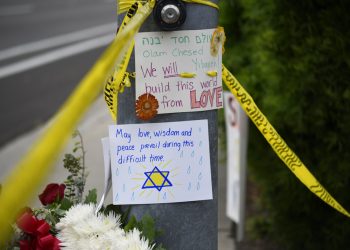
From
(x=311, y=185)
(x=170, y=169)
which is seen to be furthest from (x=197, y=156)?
(x=311, y=185)

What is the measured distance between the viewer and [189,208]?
2146mm

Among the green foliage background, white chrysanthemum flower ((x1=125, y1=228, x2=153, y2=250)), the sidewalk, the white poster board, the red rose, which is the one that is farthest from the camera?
the sidewalk

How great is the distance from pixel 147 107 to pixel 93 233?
0.43m

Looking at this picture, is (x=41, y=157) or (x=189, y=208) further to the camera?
(x=189, y=208)

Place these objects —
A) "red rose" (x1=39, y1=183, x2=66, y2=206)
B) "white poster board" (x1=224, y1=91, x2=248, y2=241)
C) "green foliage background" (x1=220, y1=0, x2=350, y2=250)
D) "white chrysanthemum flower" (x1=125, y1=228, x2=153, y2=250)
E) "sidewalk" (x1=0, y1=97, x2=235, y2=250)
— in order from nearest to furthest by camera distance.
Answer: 1. "white chrysanthemum flower" (x1=125, y1=228, x2=153, y2=250)
2. "red rose" (x1=39, y1=183, x2=66, y2=206)
3. "green foliage background" (x1=220, y1=0, x2=350, y2=250)
4. "white poster board" (x1=224, y1=91, x2=248, y2=241)
5. "sidewalk" (x1=0, y1=97, x2=235, y2=250)

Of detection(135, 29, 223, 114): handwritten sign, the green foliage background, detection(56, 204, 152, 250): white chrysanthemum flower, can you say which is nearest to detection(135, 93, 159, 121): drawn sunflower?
detection(135, 29, 223, 114): handwritten sign

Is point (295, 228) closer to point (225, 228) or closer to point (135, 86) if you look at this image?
point (225, 228)

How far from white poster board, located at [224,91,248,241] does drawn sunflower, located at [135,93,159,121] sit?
2.30 metres

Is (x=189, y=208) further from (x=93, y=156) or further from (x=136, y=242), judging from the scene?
(x=93, y=156)

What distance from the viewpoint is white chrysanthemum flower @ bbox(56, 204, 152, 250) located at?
1990 mm

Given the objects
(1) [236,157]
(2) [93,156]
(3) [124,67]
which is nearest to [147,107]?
(3) [124,67]

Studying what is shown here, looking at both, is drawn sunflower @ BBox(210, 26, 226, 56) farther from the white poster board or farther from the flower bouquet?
the white poster board

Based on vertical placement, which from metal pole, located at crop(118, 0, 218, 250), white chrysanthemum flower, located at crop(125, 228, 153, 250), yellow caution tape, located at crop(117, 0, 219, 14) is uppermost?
yellow caution tape, located at crop(117, 0, 219, 14)

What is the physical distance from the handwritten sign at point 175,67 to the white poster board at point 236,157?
2.23 meters
